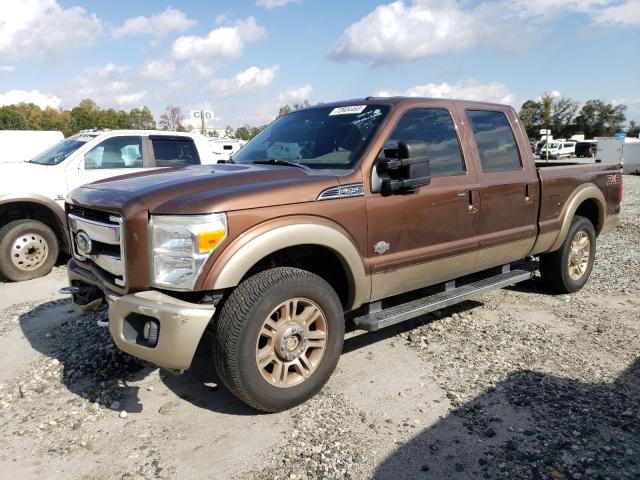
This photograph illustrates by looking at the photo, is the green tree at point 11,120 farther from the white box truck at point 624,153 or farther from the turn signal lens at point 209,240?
the turn signal lens at point 209,240

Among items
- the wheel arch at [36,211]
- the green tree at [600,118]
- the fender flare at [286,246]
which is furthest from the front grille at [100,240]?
the green tree at [600,118]

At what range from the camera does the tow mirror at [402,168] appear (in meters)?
3.54

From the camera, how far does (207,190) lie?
3.11 metres

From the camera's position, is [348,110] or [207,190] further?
[348,110]

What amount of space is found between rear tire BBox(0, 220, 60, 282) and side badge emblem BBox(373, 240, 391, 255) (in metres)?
5.09

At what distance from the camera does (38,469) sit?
2799 mm

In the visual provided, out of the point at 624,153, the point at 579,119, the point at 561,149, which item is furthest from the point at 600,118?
the point at 624,153

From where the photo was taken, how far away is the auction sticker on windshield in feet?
13.6

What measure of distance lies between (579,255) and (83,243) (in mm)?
5131

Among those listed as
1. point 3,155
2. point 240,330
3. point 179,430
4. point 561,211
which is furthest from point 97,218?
point 3,155

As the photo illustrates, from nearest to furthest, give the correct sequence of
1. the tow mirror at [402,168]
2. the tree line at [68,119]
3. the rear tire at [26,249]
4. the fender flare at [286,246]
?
the fender flare at [286,246] → the tow mirror at [402,168] → the rear tire at [26,249] → the tree line at [68,119]

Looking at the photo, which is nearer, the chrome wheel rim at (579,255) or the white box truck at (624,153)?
the chrome wheel rim at (579,255)

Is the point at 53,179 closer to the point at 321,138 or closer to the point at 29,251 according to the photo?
the point at 29,251

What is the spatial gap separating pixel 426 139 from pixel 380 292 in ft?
4.32
